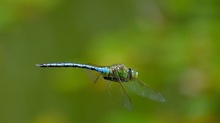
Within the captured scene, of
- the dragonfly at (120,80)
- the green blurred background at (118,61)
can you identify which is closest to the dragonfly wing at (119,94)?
the dragonfly at (120,80)

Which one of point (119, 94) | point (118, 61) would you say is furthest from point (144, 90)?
point (118, 61)

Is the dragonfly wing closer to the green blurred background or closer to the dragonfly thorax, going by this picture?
the dragonfly thorax

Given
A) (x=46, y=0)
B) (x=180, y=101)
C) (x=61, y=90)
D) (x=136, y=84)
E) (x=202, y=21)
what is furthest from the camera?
(x=46, y=0)

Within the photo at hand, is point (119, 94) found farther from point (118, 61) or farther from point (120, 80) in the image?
point (118, 61)

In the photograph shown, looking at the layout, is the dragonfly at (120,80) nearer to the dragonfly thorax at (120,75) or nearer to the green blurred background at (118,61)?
the dragonfly thorax at (120,75)

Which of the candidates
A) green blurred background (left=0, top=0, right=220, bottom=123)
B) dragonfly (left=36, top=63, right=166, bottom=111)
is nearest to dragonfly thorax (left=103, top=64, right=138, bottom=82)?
dragonfly (left=36, top=63, right=166, bottom=111)

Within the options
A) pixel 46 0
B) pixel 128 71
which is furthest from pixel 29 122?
pixel 128 71

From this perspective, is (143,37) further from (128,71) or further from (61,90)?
(128,71)
